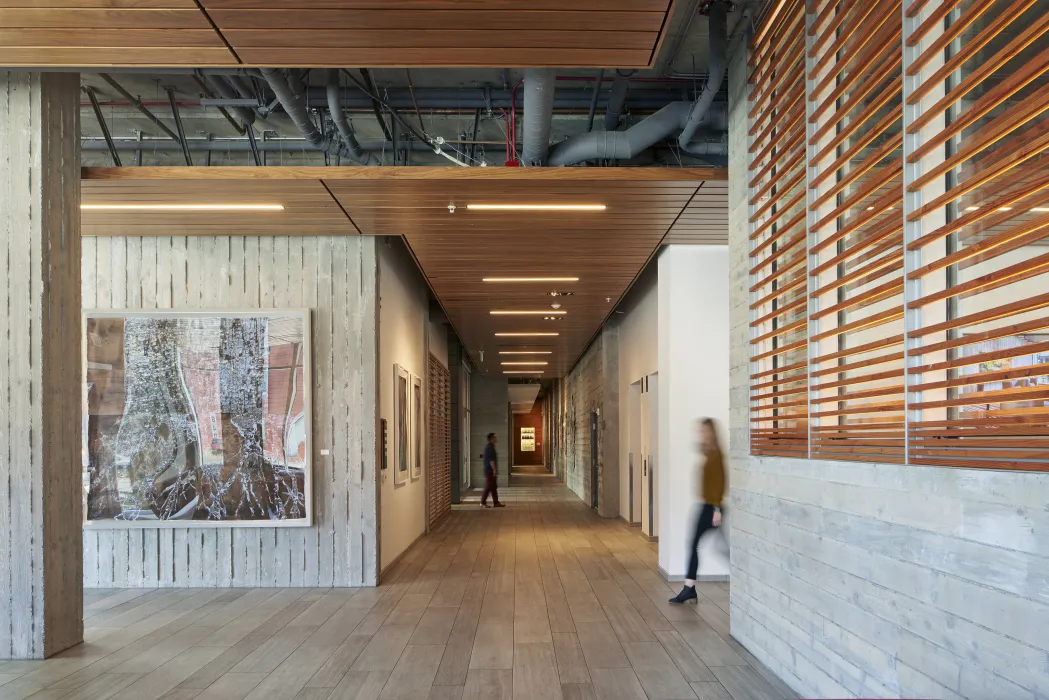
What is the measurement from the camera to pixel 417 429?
41.4 ft

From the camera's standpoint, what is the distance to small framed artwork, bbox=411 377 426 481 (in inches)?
472

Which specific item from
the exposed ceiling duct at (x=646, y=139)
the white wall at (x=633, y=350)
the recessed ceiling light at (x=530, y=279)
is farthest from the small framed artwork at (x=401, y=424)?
the exposed ceiling duct at (x=646, y=139)

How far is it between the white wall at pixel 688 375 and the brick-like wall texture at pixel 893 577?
8.83ft

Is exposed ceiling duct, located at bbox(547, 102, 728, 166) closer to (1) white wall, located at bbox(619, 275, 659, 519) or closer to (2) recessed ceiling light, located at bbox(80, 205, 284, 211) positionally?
(2) recessed ceiling light, located at bbox(80, 205, 284, 211)

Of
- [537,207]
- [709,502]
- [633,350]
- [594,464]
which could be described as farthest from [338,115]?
[594,464]

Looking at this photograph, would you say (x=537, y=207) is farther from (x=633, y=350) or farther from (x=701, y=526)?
(x=633, y=350)

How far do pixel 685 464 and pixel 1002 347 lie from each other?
5.85m

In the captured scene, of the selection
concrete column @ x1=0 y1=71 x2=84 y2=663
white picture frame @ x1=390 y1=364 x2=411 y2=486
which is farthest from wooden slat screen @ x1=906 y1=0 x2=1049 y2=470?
white picture frame @ x1=390 y1=364 x2=411 y2=486

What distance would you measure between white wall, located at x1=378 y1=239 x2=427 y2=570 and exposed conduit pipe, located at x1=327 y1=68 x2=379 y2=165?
948 millimetres

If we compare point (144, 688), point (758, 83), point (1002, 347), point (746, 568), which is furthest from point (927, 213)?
point (144, 688)

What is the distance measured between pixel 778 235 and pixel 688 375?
11.9 ft

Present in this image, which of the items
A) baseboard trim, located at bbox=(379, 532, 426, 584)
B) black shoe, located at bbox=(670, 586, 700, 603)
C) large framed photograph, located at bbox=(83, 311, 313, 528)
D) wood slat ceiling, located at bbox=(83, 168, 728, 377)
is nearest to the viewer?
wood slat ceiling, located at bbox=(83, 168, 728, 377)

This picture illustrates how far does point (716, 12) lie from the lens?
553 centimetres

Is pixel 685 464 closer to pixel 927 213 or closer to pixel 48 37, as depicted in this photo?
pixel 927 213
